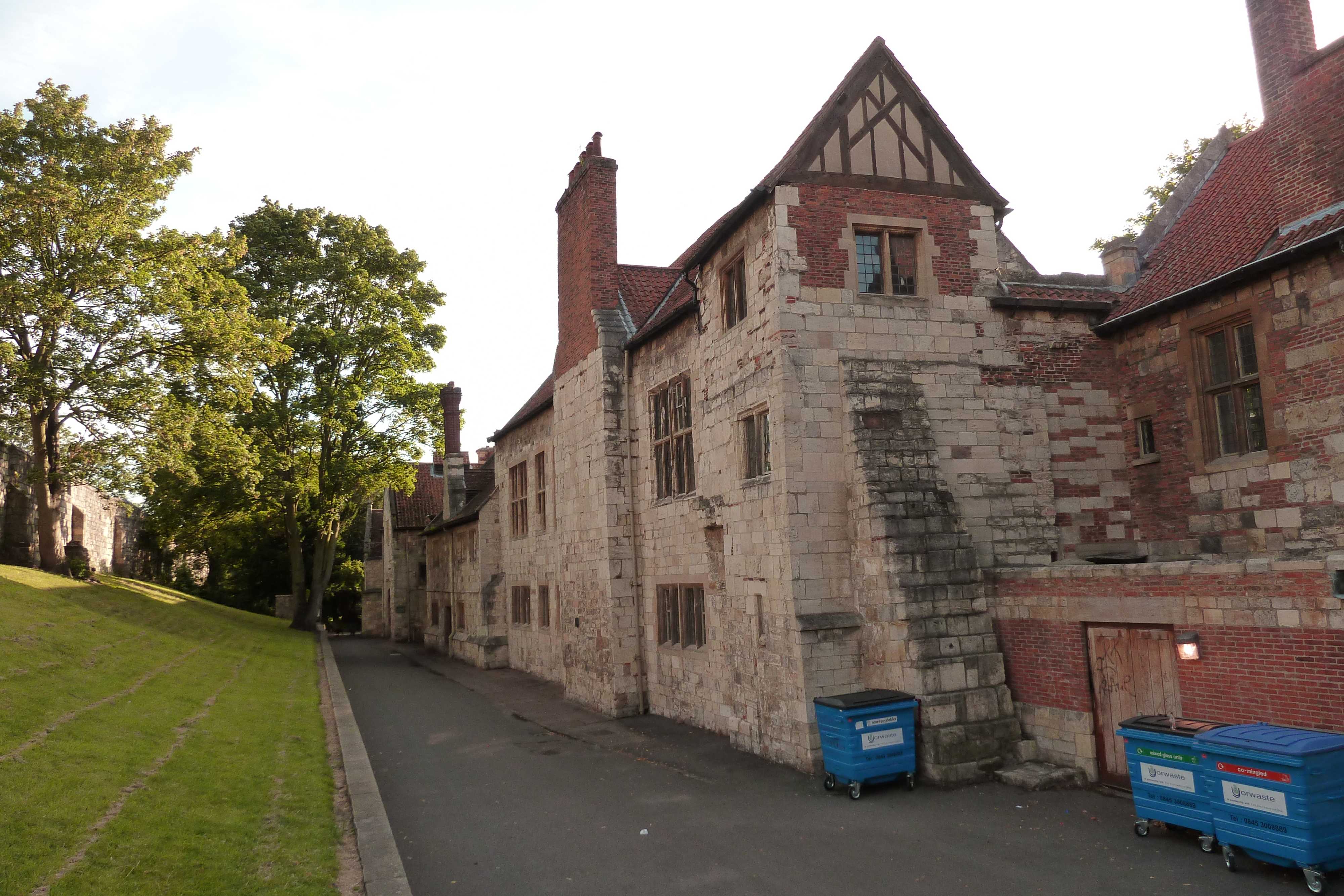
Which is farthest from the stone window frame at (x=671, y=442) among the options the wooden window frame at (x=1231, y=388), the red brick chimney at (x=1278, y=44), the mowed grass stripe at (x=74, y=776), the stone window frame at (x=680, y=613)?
the red brick chimney at (x=1278, y=44)

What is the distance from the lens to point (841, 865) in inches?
299

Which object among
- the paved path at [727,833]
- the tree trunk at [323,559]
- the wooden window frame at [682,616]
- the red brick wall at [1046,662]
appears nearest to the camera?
the paved path at [727,833]

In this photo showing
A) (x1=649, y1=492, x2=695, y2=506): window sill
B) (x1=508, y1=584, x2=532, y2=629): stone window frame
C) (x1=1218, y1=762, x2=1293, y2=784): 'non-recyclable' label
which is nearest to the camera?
(x1=1218, y1=762, x2=1293, y2=784): 'non-recyclable' label

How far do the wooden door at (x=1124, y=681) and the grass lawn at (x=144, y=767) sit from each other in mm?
8420

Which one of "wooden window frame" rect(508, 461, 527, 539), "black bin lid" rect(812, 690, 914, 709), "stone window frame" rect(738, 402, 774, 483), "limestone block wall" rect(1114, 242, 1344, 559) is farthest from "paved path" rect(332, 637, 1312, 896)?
"wooden window frame" rect(508, 461, 527, 539)

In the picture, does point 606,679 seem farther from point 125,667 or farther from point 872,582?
point 125,667

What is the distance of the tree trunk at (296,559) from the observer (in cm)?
3066

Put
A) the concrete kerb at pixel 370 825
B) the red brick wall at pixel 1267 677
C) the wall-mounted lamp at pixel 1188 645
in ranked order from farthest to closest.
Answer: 1. the wall-mounted lamp at pixel 1188 645
2. the red brick wall at pixel 1267 677
3. the concrete kerb at pixel 370 825

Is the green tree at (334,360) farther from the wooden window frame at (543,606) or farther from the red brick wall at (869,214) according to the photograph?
the red brick wall at (869,214)

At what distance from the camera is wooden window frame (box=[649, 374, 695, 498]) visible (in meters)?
15.5

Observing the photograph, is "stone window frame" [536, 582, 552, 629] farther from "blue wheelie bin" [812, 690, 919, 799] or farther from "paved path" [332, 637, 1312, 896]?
"blue wheelie bin" [812, 690, 919, 799]

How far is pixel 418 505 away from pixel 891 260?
32.7 m

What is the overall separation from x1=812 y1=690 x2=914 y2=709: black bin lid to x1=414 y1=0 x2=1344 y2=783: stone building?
0.35 meters

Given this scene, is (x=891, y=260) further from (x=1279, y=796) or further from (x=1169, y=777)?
(x=1279, y=796)
